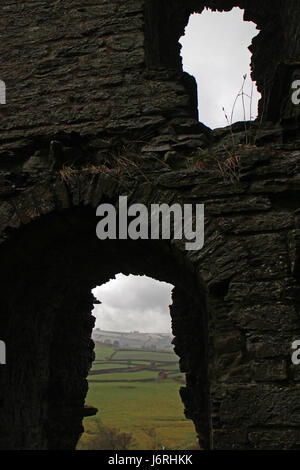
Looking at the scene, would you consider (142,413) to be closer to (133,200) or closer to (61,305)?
(61,305)

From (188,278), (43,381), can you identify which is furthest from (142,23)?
(43,381)

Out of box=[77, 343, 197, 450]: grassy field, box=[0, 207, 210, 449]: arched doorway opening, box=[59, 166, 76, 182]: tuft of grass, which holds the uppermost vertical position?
box=[59, 166, 76, 182]: tuft of grass

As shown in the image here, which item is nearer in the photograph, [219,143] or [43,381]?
[219,143]

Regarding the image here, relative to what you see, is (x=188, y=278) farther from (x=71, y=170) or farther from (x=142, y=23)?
(x=142, y=23)

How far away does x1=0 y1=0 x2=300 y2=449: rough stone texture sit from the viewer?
2.98 metres

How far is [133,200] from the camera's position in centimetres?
348

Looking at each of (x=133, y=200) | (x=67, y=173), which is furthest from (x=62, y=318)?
(x=133, y=200)

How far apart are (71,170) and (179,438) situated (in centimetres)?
876

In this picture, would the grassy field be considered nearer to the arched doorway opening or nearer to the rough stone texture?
the arched doorway opening

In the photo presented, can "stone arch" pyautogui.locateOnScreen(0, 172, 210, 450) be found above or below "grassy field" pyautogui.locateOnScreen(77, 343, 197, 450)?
above

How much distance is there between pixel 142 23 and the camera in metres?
4.20

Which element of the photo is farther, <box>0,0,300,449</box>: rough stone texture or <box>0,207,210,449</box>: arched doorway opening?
<box>0,207,210,449</box>: arched doorway opening

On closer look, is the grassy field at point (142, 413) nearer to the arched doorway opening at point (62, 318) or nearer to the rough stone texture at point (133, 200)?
the arched doorway opening at point (62, 318)

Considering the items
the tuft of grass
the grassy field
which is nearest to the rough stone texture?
the tuft of grass
